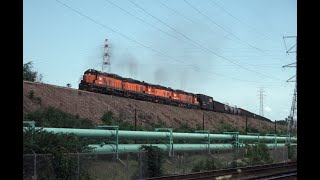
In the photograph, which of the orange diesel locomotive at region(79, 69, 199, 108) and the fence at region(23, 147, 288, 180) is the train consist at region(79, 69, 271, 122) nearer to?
the orange diesel locomotive at region(79, 69, 199, 108)

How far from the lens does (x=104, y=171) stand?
17484mm

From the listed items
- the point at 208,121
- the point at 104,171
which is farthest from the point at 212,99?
the point at 104,171

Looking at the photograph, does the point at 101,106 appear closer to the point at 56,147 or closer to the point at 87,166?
the point at 56,147

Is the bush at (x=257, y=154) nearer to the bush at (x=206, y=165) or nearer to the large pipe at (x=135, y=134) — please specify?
the large pipe at (x=135, y=134)

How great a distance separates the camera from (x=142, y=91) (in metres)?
61.4

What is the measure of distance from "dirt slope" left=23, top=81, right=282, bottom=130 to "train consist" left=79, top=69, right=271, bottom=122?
957mm

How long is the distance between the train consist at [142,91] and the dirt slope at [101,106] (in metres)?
0.96

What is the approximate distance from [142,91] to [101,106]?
464 inches

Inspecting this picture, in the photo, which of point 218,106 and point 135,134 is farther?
point 218,106

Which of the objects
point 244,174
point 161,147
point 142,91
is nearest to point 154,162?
point 161,147

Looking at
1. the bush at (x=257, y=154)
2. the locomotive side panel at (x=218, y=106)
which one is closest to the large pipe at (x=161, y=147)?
the bush at (x=257, y=154)
